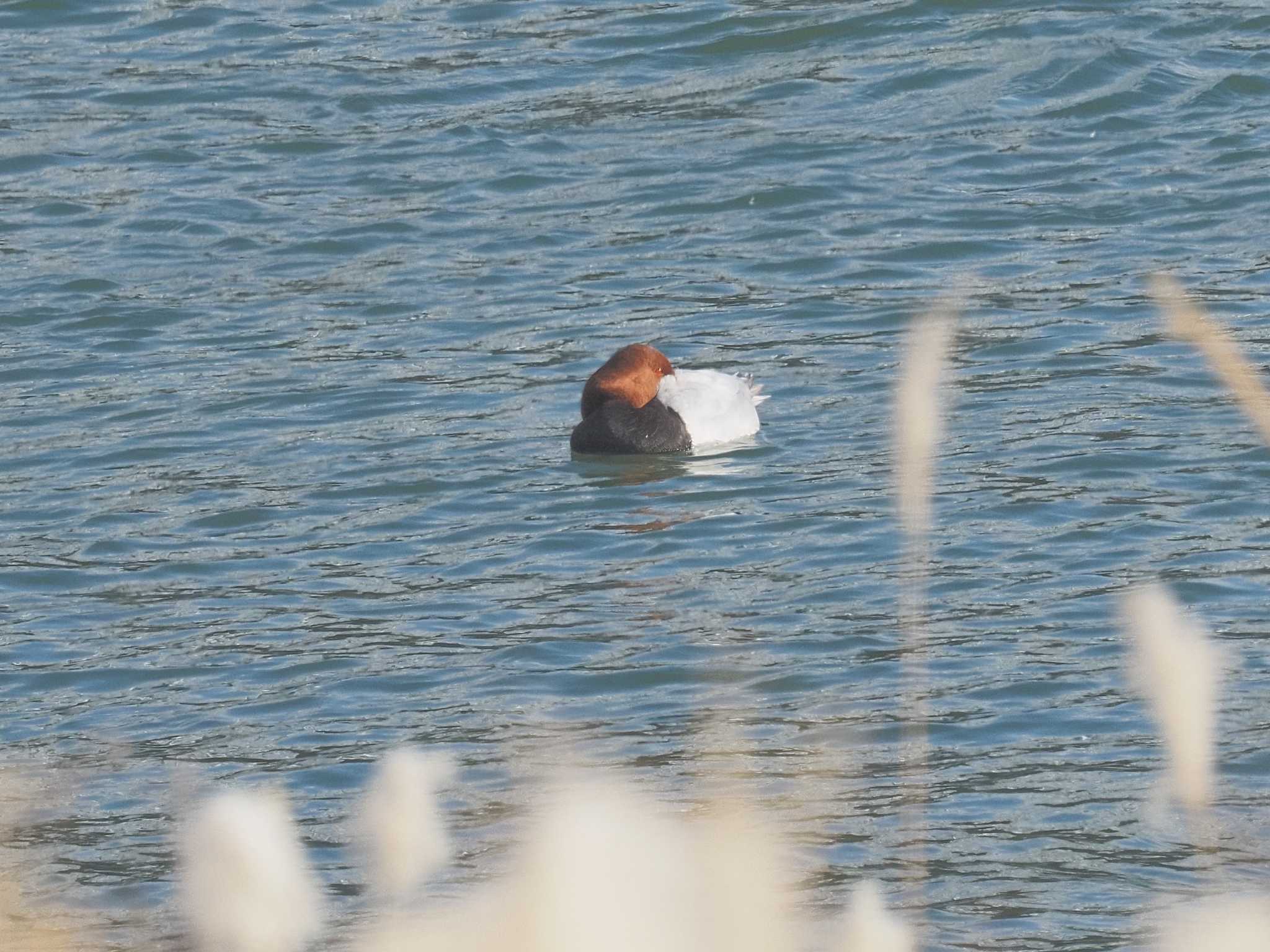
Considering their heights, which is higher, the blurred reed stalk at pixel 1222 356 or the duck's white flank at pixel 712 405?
the blurred reed stalk at pixel 1222 356

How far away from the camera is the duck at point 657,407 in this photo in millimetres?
10211

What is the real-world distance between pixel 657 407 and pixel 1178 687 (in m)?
9.00

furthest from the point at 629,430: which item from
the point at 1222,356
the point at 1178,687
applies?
the point at 1178,687

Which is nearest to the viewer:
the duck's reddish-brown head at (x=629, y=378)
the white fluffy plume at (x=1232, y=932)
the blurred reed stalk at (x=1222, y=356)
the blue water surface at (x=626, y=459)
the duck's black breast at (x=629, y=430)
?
the white fluffy plume at (x=1232, y=932)

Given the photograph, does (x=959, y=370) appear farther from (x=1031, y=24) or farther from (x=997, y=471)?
(x=1031, y=24)

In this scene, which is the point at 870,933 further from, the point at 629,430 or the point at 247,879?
the point at 629,430

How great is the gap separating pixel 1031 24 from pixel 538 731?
38.5ft

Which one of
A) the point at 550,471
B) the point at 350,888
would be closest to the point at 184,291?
the point at 550,471

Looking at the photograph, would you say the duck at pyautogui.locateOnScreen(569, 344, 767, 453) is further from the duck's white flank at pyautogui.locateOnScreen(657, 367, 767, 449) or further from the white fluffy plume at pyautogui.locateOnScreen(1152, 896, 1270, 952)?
the white fluffy plume at pyautogui.locateOnScreen(1152, 896, 1270, 952)

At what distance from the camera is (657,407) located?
1053 cm

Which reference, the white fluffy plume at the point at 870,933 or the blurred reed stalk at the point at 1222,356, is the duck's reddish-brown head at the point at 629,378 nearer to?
the blurred reed stalk at the point at 1222,356

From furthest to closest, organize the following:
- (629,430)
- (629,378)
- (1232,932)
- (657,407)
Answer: (657,407) < (629,378) < (629,430) < (1232,932)

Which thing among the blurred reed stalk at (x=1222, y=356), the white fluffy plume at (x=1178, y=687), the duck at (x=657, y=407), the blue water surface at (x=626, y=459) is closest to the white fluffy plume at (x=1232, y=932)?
the white fluffy plume at (x=1178, y=687)

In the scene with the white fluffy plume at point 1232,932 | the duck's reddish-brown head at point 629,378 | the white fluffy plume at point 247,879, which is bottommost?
the duck's reddish-brown head at point 629,378
